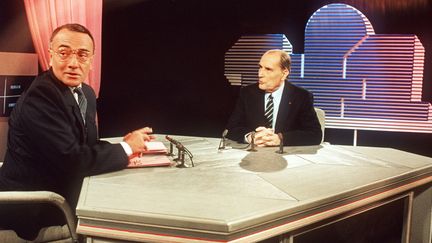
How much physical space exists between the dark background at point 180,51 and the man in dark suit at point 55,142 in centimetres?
251

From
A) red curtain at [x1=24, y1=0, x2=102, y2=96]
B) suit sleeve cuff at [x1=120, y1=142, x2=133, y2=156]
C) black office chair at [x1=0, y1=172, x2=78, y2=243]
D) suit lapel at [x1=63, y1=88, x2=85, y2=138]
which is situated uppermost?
red curtain at [x1=24, y1=0, x2=102, y2=96]

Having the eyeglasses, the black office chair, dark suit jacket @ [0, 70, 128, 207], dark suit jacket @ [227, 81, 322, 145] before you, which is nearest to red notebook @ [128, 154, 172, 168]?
dark suit jacket @ [0, 70, 128, 207]

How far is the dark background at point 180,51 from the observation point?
4.09 metres

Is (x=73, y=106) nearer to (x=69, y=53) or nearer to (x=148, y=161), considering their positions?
(x=69, y=53)

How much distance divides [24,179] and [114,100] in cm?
296

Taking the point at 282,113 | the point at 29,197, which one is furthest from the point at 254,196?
the point at 282,113

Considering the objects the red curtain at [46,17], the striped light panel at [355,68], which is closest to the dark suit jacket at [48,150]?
the red curtain at [46,17]

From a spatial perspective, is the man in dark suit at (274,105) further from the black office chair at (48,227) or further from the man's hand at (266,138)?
the black office chair at (48,227)

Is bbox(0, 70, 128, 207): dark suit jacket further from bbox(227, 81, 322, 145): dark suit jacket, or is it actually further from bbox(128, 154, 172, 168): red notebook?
bbox(227, 81, 322, 145): dark suit jacket

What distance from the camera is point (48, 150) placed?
175cm

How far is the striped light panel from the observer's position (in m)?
3.94

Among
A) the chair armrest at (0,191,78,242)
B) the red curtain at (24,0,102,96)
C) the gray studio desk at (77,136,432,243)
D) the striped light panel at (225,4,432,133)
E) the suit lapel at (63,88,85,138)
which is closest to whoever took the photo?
the gray studio desk at (77,136,432,243)

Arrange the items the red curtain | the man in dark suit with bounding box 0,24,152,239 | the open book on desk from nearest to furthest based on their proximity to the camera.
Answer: the man in dark suit with bounding box 0,24,152,239 < the open book on desk < the red curtain

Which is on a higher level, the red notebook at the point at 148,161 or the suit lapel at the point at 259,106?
the suit lapel at the point at 259,106
